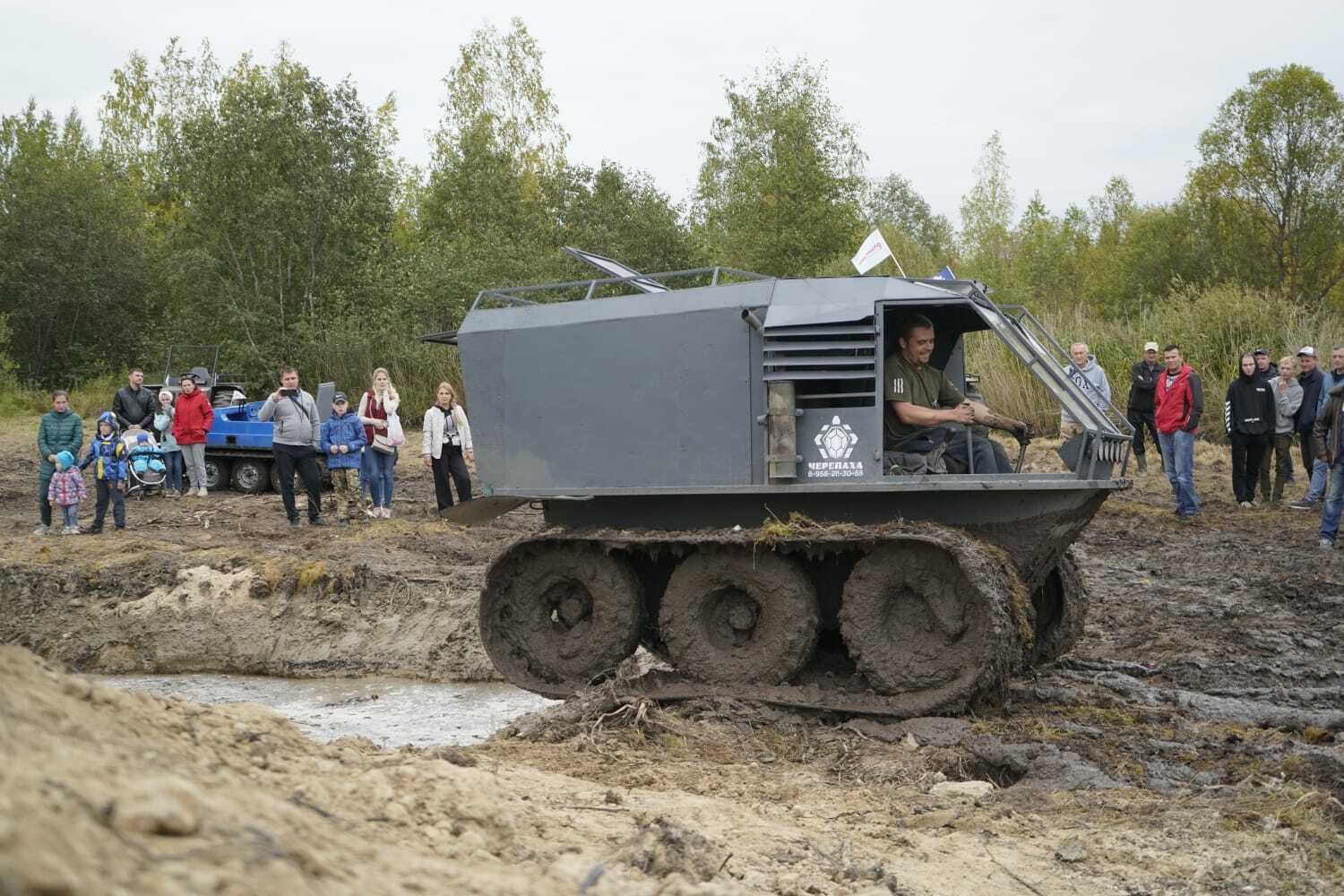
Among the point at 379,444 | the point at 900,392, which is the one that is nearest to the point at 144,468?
the point at 379,444

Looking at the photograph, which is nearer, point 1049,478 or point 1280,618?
point 1049,478

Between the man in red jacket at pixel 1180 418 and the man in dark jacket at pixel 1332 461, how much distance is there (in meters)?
1.86

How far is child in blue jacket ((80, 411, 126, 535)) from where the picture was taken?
15.6 m

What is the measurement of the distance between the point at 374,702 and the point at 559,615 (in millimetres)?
1904

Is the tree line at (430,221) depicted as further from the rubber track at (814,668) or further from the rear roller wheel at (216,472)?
the rubber track at (814,668)

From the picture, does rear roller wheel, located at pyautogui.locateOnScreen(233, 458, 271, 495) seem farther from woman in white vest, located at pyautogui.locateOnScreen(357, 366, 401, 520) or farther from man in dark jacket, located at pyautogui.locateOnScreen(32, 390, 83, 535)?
man in dark jacket, located at pyautogui.locateOnScreen(32, 390, 83, 535)

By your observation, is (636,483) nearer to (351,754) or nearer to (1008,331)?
(1008,331)

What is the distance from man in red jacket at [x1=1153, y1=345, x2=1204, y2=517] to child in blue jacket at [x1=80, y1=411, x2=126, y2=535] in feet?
39.6

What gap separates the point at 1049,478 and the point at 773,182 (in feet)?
96.4

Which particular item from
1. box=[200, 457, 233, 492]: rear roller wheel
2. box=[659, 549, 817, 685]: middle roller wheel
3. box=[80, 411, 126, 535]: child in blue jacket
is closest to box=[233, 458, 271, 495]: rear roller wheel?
box=[200, 457, 233, 492]: rear roller wheel

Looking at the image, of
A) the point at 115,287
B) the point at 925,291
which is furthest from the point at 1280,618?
the point at 115,287

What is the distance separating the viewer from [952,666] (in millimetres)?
8031

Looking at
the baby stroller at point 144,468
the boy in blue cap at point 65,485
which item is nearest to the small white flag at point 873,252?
the boy in blue cap at point 65,485

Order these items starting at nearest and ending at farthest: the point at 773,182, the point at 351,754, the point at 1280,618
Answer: the point at 351,754
the point at 1280,618
the point at 773,182
